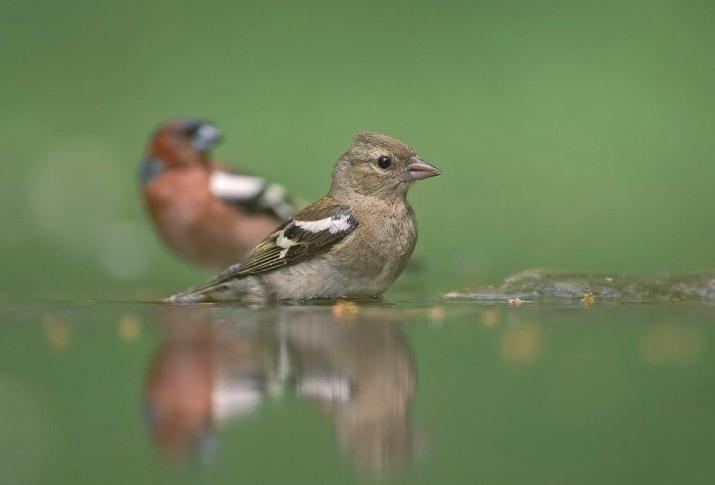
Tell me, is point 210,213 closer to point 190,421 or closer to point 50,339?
point 50,339

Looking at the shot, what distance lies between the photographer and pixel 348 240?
535 cm

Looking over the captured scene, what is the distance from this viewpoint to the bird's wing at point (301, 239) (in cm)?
540

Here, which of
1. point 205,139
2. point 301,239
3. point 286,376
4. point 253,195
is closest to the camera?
point 286,376

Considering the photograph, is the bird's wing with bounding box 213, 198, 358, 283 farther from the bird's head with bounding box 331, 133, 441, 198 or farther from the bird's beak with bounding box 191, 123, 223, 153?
the bird's beak with bounding box 191, 123, 223, 153

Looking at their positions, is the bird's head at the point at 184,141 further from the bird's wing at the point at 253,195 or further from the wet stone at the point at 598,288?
the wet stone at the point at 598,288

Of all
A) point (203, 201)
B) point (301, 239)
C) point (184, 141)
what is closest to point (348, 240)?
point (301, 239)

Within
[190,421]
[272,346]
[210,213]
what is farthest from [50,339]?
[210,213]

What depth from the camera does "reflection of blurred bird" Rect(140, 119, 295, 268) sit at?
337 inches

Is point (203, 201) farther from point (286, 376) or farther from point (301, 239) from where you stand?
point (286, 376)

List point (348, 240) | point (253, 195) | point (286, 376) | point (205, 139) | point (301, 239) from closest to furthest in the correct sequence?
point (286, 376), point (348, 240), point (301, 239), point (253, 195), point (205, 139)

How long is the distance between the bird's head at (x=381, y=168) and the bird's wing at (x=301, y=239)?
15cm

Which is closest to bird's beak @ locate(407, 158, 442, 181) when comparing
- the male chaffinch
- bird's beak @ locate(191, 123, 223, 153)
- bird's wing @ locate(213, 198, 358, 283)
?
the male chaffinch

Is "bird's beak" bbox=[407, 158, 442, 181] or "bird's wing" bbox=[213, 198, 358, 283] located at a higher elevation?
"bird's beak" bbox=[407, 158, 442, 181]

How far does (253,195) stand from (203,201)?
0.39 meters
